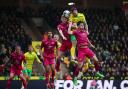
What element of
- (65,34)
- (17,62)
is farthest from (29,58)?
(65,34)

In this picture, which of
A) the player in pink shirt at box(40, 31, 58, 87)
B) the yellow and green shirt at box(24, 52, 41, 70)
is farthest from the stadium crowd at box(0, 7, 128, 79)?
the player in pink shirt at box(40, 31, 58, 87)

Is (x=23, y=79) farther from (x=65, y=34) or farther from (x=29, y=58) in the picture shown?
(x=65, y=34)

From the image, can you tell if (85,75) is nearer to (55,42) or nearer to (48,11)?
(55,42)

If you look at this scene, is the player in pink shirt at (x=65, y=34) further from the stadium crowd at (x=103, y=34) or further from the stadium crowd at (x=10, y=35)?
the stadium crowd at (x=103, y=34)

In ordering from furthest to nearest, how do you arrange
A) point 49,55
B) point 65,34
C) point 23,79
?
point 23,79 → point 49,55 → point 65,34

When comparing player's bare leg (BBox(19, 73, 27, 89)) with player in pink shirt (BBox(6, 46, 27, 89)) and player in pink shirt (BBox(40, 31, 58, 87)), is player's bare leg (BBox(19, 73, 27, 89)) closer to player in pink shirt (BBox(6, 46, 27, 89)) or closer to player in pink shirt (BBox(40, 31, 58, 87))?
player in pink shirt (BBox(6, 46, 27, 89))

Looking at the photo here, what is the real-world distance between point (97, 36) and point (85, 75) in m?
5.87

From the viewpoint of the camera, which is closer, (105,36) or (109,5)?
(105,36)

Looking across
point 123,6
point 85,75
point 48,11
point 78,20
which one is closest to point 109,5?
point 123,6

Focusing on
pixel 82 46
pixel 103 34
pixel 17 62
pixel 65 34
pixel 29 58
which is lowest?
pixel 103 34

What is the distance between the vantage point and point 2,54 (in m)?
27.6

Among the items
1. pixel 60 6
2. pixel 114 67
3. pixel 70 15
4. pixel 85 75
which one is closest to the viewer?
pixel 70 15

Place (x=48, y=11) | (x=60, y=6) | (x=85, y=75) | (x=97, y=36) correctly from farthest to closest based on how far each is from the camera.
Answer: (x=60, y=6)
(x=48, y=11)
(x=97, y=36)
(x=85, y=75)

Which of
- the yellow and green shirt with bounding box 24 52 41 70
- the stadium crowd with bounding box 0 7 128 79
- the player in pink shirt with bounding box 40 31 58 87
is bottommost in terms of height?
the stadium crowd with bounding box 0 7 128 79
